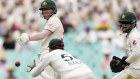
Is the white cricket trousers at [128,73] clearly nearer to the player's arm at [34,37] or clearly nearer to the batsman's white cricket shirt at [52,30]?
the batsman's white cricket shirt at [52,30]

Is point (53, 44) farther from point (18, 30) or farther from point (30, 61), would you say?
point (18, 30)

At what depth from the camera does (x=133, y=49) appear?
865 centimetres

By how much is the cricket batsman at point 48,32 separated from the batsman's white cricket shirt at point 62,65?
2.45 feet

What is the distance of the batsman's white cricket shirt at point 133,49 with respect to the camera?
859 cm

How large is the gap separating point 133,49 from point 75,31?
47.6 ft

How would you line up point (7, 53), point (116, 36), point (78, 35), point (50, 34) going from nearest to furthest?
point (50, 34) → point (7, 53) → point (116, 36) → point (78, 35)

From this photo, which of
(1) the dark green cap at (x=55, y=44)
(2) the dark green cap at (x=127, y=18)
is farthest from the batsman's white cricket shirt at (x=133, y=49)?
(1) the dark green cap at (x=55, y=44)

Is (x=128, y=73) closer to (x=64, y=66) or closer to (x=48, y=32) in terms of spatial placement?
(x=64, y=66)

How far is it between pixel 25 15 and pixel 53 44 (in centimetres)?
1637

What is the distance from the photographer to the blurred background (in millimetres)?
16641

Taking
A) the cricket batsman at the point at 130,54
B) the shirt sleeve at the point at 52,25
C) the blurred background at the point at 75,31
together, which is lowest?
the blurred background at the point at 75,31

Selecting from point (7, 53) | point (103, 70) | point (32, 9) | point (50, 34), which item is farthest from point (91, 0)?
point (50, 34)

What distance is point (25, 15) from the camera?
966 inches

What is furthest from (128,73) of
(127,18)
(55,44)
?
(55,44)
